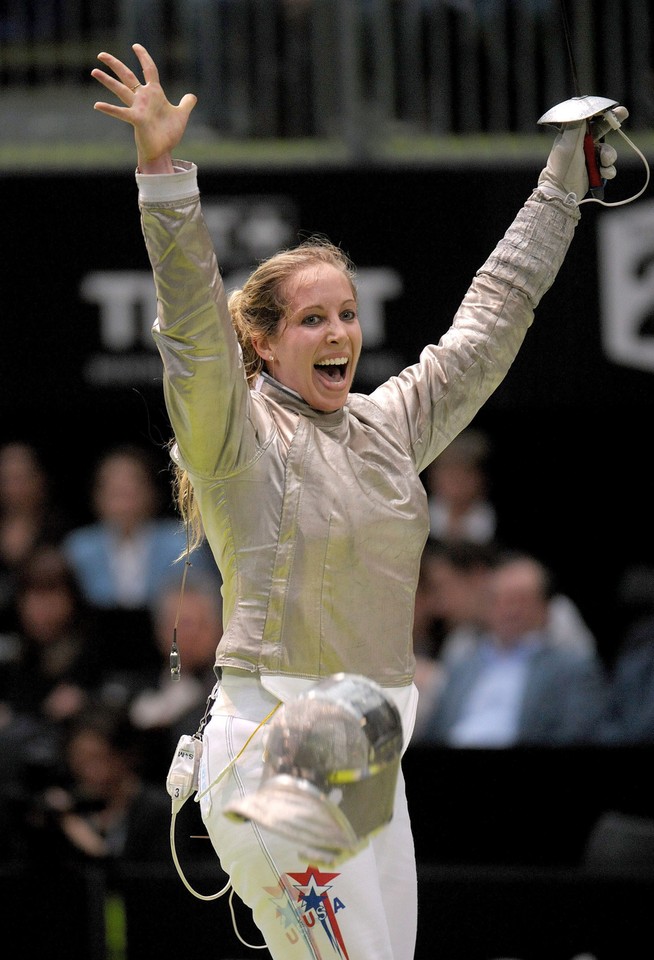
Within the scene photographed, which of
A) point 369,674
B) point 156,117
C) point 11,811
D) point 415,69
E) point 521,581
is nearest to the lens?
point 156,117

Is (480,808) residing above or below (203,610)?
below

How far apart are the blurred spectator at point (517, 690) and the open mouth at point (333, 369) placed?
10.0 feet

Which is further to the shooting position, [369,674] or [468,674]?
[468,674]

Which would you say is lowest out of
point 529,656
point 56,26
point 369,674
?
point 529,656

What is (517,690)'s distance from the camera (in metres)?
5.74

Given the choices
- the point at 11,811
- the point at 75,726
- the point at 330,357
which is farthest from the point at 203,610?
the point at 330,357

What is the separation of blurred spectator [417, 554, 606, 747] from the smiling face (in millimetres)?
3070

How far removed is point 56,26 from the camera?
22.1 ft

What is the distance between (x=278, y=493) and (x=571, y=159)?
2.91ft

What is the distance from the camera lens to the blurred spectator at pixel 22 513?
6.50 meters

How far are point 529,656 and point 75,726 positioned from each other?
1620 mm

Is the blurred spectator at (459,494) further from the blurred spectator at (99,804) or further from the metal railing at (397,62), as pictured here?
the blurred spectator at (99,804)

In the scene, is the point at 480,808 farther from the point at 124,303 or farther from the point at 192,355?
the point at 192,355

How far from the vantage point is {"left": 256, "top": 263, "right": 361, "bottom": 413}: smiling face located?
109 inches
